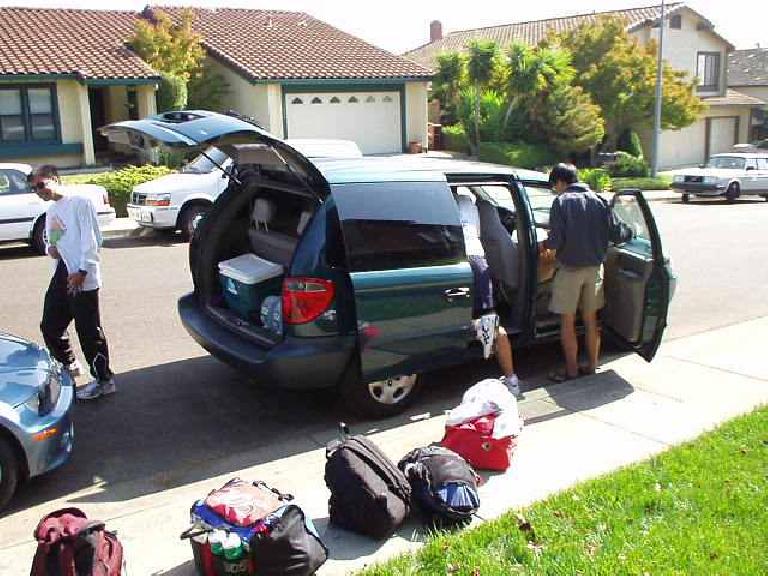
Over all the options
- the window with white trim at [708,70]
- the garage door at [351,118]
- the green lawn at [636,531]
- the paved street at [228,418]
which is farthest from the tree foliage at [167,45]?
the window with white trim at [708,70]

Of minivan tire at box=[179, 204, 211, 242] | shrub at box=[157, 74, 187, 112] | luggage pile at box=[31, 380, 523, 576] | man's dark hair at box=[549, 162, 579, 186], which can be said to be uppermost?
shrub at box=[157, 74, 187, 112]

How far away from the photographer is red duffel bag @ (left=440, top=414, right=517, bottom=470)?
497cm

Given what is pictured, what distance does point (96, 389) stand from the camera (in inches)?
254

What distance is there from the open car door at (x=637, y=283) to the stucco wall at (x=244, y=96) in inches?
880

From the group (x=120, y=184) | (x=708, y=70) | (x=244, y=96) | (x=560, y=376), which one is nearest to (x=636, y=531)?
(x=560, y=376)

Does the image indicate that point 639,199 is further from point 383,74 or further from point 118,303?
point 383,74

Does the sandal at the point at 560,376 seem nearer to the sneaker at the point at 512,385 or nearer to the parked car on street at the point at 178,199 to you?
the sneaker at the point at 512,385

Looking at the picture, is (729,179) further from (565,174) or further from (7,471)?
(7,471)

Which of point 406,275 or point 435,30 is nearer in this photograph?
point 406,275

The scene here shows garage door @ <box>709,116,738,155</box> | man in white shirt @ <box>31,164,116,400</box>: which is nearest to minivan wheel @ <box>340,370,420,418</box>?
man in white shirt @ <box>31,164,116,400</box>

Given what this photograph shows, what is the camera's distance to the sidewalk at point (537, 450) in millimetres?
4113

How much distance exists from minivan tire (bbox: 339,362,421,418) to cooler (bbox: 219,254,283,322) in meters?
0.92

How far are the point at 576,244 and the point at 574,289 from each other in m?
0.37

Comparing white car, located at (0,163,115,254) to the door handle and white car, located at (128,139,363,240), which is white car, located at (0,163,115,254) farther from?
the door handle
